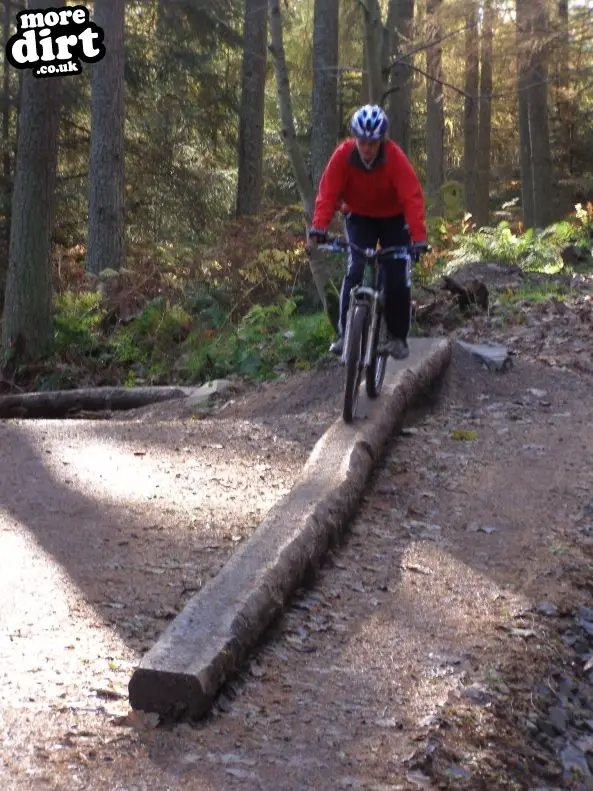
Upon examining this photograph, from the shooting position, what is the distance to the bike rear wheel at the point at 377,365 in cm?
825

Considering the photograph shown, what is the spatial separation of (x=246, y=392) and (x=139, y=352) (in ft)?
10.4

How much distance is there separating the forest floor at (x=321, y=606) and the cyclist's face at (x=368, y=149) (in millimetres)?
2192

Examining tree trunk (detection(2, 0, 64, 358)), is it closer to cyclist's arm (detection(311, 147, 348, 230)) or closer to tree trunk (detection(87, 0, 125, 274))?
tree trunk (detection(87, 0, 125, 274))

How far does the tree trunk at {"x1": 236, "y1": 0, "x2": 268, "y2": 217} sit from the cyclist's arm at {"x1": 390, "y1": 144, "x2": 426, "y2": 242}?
16.3 metres

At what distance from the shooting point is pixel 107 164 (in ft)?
57.6

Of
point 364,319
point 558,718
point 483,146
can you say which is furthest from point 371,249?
point 483,146

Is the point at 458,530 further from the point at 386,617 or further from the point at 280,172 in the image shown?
the point at 280,172

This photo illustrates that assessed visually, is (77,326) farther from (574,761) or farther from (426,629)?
(574,761)

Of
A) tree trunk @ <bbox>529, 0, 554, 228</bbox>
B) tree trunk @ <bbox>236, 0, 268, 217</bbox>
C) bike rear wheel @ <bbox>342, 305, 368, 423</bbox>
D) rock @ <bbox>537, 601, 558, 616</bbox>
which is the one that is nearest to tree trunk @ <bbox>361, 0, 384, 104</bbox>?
bike rear wheel @ <bbox>342, 305, 368, 423</bbox>

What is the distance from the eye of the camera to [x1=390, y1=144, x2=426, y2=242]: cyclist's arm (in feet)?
25.7

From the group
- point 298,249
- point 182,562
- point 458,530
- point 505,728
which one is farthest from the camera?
point 298,249

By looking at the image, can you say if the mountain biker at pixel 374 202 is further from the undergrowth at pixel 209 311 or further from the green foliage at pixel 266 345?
the undergrowth at pixel 209 311

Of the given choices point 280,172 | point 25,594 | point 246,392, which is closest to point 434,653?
point 25,594

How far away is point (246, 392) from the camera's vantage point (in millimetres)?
11219
